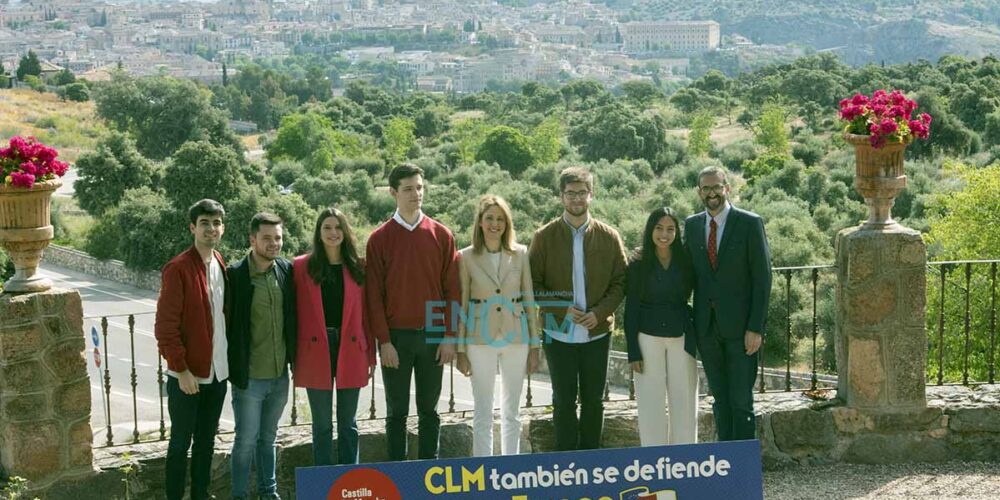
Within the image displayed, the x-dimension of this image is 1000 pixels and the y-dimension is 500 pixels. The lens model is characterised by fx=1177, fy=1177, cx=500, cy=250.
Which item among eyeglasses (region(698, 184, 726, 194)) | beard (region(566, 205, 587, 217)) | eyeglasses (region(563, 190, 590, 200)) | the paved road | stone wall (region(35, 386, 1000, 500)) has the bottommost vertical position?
the paved road

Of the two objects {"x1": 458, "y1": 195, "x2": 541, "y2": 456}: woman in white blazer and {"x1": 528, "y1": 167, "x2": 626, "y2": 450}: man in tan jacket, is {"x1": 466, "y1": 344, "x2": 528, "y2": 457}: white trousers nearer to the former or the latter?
{"x1": 458, "y1": 195, "x2": 541, "y2": 456}: woman in white blazer

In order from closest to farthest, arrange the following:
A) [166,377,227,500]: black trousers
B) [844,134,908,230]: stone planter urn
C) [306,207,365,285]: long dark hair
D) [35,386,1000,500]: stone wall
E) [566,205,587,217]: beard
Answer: [166,377,227,500]: black trousers, [306,207,365,285]: long dark hair, [566,205,587,217]: beard, [844,134,908,230]: stone planter urn, [35,386,1000,500]: stone wall

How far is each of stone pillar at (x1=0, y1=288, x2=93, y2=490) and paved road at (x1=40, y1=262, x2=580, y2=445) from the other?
6626 millimetres

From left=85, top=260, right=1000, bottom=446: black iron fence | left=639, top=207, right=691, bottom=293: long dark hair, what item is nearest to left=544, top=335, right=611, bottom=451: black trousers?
left=639, top=207, right=691, bottom=293: long dark hair

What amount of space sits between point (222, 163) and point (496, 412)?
102 feet

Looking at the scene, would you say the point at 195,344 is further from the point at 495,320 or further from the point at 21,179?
the point at 495,320

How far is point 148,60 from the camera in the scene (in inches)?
7564

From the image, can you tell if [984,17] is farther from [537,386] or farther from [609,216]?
[537,386]

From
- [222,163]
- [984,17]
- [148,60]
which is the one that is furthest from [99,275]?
[984,17]

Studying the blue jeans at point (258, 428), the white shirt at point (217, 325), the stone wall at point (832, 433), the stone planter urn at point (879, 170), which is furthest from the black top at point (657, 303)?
the white shirt at point (217, 325)

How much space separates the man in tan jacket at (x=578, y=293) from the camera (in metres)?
5.31

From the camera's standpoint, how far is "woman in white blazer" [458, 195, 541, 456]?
525 centimetres

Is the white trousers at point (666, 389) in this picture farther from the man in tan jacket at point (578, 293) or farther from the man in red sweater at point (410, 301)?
the man in red sweater at point (410, 301)

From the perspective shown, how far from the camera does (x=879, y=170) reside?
5.63 metres
